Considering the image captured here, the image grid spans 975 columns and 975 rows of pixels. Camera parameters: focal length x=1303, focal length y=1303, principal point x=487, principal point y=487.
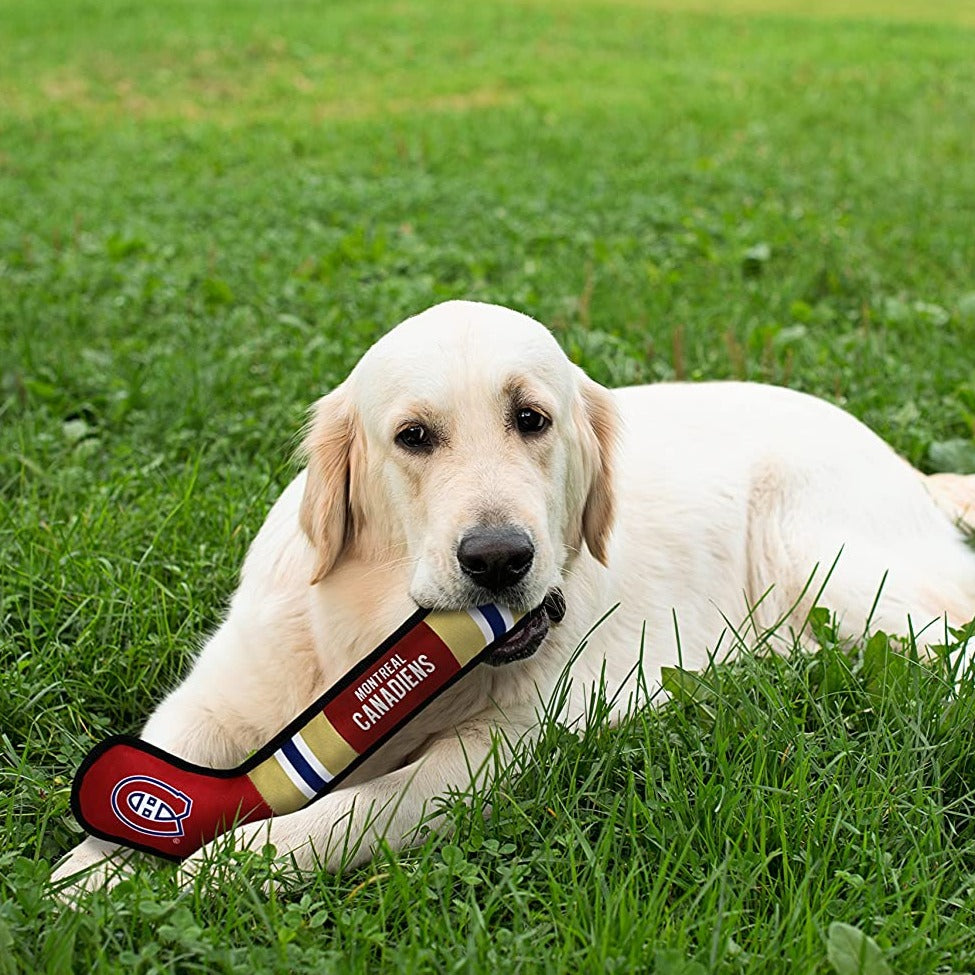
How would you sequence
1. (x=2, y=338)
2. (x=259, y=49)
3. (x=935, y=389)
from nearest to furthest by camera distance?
(x=935, y=389) → (x=2, y=338) → (x=259, y=49)

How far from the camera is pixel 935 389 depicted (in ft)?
17.4

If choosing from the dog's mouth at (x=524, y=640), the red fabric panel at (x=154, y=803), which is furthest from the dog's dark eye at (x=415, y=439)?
the red fabric panel at (x=154, y=803)

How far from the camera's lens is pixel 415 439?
9.53 feet

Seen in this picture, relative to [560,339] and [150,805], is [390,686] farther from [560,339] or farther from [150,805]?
[560,339]

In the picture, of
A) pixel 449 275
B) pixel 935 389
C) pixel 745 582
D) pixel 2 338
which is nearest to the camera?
pixel 745 582

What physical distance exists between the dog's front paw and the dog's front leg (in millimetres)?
163

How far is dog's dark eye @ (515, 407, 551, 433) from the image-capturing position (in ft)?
9.59

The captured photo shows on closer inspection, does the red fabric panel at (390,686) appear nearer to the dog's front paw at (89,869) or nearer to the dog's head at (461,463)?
the dog's head at (461,463)

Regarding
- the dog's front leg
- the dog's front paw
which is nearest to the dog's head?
the dog's front leg

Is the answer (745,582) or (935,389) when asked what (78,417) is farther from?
(935,389)

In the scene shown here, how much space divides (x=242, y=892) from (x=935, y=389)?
12.5ft

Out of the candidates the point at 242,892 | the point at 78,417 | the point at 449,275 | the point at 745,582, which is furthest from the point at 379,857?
the point at 449,275

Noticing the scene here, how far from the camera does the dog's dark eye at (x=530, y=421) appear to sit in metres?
2.92

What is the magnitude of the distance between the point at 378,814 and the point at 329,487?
0.82 m
